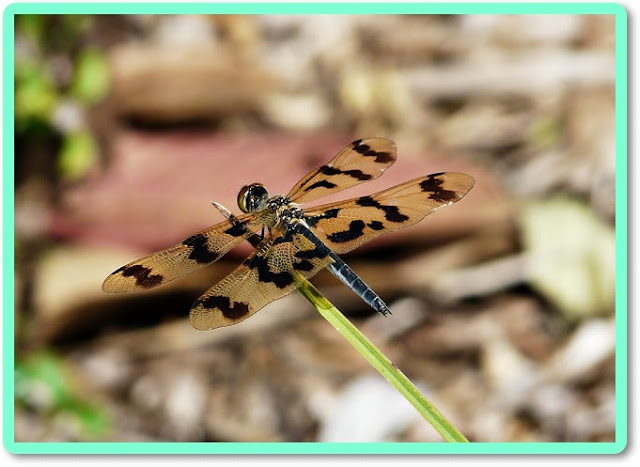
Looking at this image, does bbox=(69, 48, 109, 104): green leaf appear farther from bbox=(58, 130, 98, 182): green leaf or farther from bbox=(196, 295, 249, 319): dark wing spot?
bbox=(196, 295, 249, 319): dark wing spot

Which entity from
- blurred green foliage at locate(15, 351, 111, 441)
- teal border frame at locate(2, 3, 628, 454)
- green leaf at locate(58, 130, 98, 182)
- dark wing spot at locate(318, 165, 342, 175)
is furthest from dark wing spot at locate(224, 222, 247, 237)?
green leaf at locate(58, 130, 98, 182)

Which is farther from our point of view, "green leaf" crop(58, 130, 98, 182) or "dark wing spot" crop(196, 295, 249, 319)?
"green leaf" crop(58, 130, 98, 182)

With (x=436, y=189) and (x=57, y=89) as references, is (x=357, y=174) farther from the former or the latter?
(x=57, y=89)

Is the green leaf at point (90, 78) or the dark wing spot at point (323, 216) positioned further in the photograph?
the green leaf at point (90, 78)

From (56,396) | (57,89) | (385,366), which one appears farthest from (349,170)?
(57,89)

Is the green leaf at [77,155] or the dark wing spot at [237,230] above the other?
the dark wing spot at [237,230]

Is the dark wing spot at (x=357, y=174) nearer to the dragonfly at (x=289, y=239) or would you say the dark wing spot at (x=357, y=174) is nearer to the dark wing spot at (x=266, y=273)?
the dragonfly at (x=289, y=239)

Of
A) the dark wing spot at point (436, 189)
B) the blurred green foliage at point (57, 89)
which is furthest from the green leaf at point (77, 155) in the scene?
the dark wing spot at point (436, 189)
